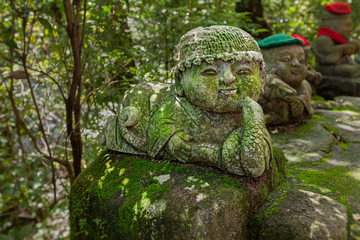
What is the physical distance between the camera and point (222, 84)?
88.6 inches

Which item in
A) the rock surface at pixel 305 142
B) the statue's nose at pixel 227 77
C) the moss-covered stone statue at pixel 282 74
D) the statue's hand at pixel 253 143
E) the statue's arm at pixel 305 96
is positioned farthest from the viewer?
the statue's arm at pixel 305 96

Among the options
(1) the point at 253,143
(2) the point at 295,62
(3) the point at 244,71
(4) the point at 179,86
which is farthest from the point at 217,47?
(2) the point at 295,62

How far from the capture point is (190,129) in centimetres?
246

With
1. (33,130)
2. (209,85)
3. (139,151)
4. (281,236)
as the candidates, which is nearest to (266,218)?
(281,236)

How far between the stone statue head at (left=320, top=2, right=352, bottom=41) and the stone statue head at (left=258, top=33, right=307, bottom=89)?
366cm

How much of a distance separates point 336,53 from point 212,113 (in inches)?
240

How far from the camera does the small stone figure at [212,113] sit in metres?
2.17

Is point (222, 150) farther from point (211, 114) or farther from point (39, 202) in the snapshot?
point (39, 202)

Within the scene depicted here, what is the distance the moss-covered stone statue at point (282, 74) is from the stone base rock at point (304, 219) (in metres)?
2.22

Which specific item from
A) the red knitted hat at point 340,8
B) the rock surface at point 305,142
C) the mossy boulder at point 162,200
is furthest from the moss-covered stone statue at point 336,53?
the mossy boulder at point 162,200

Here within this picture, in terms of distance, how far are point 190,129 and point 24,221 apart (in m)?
5.18

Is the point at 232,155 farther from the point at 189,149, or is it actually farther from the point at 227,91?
the point at 227,91

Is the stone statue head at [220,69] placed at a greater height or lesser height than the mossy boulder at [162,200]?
greater

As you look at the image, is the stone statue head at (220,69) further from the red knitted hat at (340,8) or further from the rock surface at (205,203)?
the red knitted hat at (340,8)
